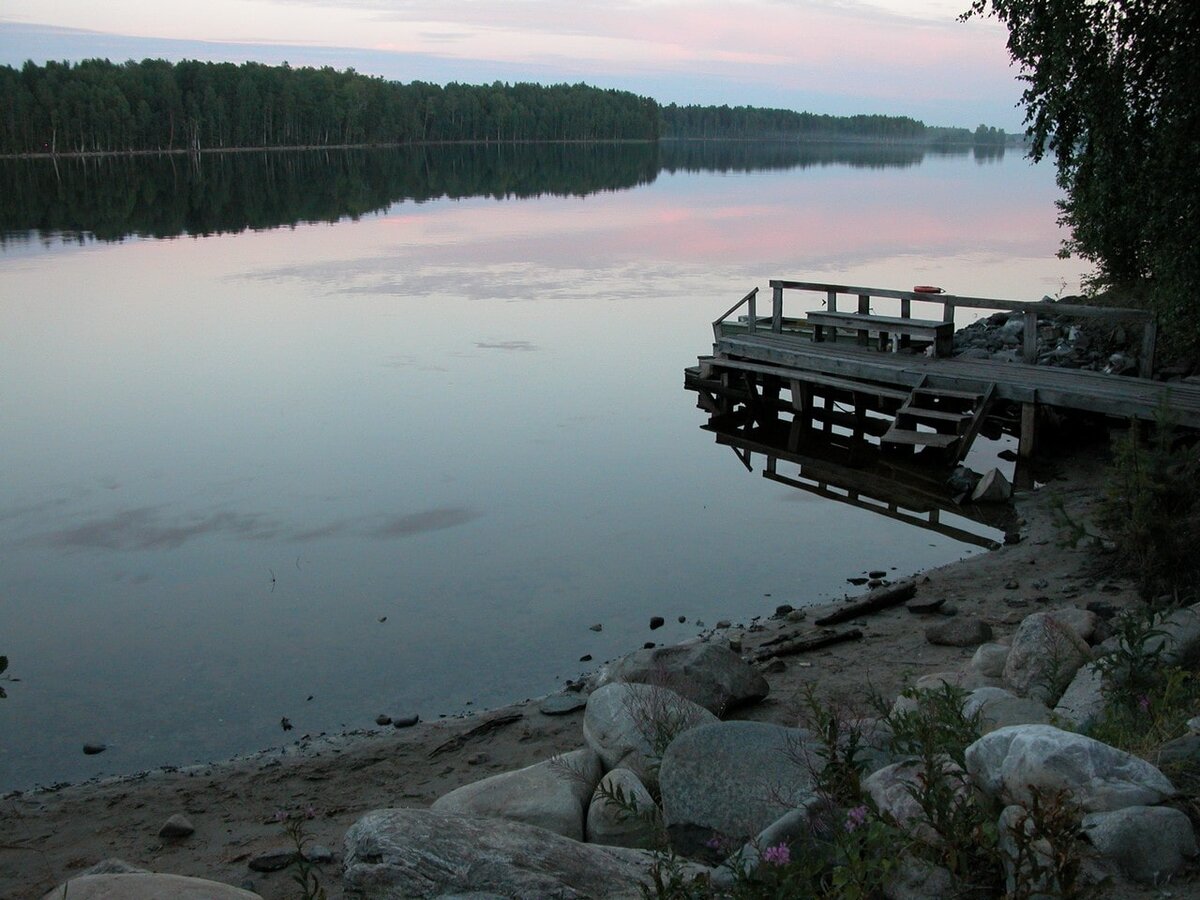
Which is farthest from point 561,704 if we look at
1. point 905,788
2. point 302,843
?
point 905,788

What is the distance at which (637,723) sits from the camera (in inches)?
269

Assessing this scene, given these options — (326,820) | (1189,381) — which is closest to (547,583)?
(326,820)

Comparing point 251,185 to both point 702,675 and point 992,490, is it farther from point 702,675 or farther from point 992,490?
point 702,675

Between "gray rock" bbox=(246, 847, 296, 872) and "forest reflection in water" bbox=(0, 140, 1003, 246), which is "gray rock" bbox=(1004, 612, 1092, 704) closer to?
"gray rock" bbox=(246, 847, 296, 872)

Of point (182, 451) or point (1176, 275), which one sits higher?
point (1176, 275)

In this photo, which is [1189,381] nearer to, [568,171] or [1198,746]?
[1198,746]

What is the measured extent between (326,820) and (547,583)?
498 centimetres

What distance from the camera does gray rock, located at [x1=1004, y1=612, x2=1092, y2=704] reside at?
7.16 m

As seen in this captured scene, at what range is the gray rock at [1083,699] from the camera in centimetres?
615

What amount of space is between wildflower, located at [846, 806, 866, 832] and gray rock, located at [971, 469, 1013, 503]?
33.4ft

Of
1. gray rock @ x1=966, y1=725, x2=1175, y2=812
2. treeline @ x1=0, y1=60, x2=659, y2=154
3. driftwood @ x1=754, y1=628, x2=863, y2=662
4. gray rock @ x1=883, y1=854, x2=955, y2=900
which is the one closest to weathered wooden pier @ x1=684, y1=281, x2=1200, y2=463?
driftwood @ x1=754, y1=628, x2=863, y2=662

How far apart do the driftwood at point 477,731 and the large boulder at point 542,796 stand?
1569 mm

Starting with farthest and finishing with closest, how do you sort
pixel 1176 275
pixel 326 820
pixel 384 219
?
pixel 384 219 → pixel 1176 275 → pixel 326 820

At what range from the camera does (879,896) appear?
14.1 ft
